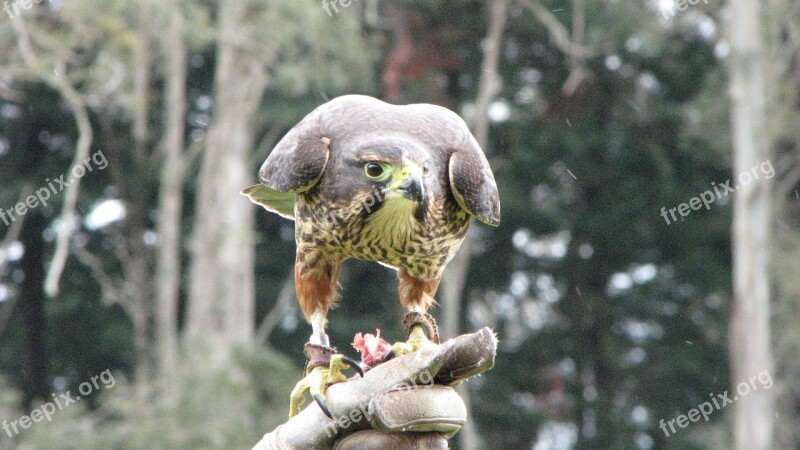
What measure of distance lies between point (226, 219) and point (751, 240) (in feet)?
20.9

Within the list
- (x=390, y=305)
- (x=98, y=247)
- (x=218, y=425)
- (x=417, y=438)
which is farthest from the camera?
(x=98, y=247)

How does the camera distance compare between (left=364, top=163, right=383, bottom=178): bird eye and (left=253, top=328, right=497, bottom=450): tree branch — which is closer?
(left=253, top=328, right=497, bottom=450): tree branch

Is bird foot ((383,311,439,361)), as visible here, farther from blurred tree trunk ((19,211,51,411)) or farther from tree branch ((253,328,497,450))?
blurred tree trunk ((19,211,51,411))

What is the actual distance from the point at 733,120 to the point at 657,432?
17.9ft

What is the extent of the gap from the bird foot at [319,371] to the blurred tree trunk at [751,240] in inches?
448

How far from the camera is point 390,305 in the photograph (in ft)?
60.2

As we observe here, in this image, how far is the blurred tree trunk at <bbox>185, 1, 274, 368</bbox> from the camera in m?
15.2

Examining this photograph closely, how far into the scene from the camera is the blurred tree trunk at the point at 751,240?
1512 centimetres

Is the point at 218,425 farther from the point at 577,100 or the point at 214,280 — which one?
the point at 577,100

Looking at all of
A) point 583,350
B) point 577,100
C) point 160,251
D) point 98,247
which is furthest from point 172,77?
point 583,350

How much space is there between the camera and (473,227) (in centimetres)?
1889

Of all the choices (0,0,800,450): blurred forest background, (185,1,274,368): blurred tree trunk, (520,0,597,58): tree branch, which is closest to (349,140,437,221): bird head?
(0,0,800,450): blurred forest background

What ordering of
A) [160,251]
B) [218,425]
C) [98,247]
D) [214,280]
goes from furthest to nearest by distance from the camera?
[98,247] < [160,251] < [214,280] < [218,425]

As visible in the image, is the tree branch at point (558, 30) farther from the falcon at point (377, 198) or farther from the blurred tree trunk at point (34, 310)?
the falcon at point (377, 198)
